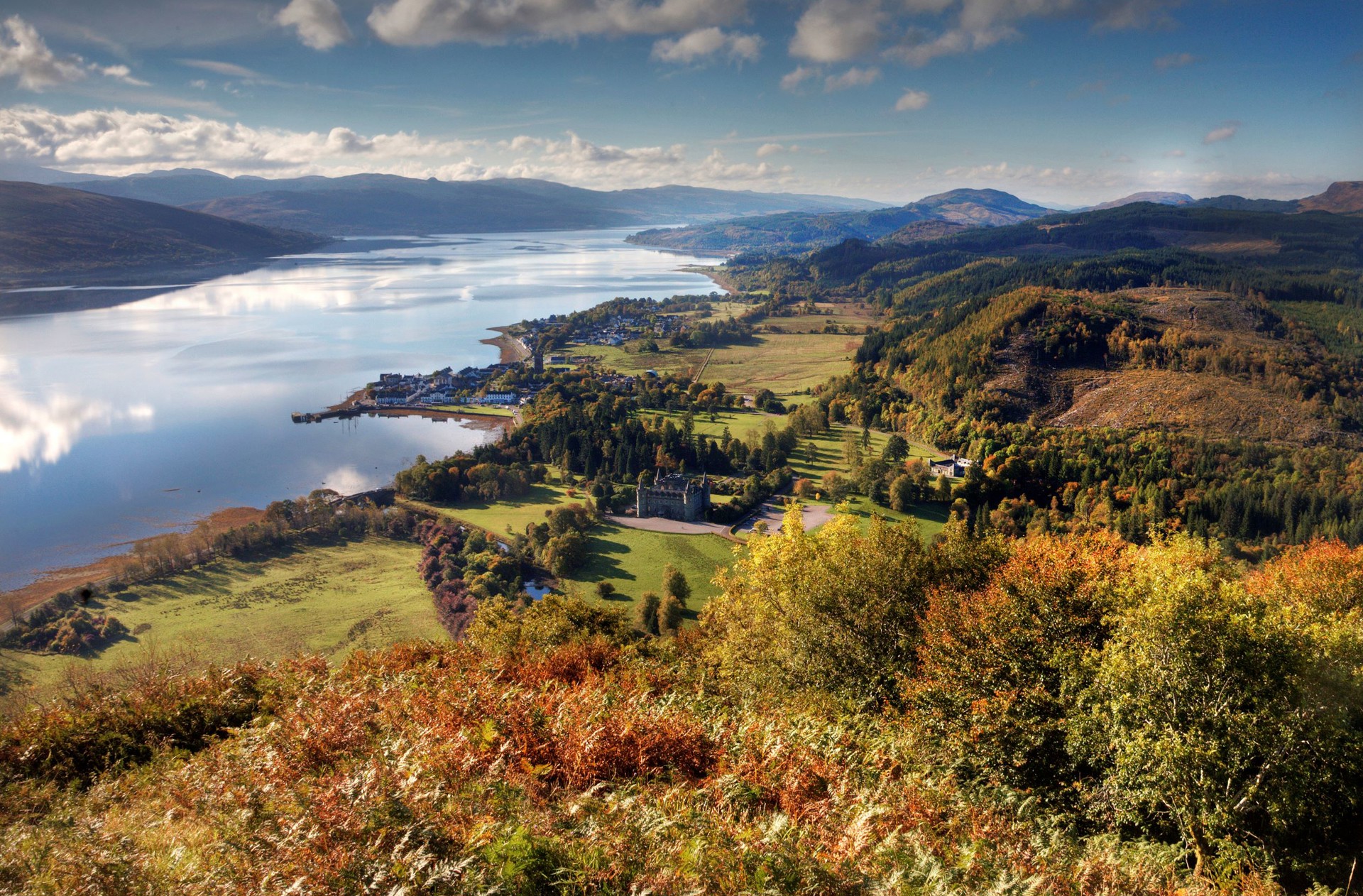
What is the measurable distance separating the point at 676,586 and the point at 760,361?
2109 inches

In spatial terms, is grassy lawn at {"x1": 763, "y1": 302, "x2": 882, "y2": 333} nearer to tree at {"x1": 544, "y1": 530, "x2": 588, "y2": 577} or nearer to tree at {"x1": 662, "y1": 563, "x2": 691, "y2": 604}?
tree at {"x1": 544, "y1": 530, "x2": 588, "y2": 577}

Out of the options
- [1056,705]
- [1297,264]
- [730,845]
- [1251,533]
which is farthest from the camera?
[1297,264]

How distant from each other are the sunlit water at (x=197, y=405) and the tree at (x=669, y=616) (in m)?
21.8

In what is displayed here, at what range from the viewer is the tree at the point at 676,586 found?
23.1m

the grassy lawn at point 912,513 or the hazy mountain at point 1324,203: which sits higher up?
the hazy mountain at point 1324,203

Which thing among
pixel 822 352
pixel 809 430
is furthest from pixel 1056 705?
pixel 822 352

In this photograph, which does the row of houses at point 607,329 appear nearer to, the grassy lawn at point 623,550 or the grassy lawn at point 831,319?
the grassy lawn at point 831,319

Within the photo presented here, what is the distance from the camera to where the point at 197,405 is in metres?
47.9

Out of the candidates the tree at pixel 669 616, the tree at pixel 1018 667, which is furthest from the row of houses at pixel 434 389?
the tree at pixel 1018 667

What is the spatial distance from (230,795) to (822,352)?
248 feet

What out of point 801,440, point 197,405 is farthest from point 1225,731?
point 197,405

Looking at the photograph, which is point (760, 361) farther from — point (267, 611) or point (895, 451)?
point (267, 611)

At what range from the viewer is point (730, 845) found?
14.7 feet

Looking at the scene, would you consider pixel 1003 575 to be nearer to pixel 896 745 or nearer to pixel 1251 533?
pixel 896 745
